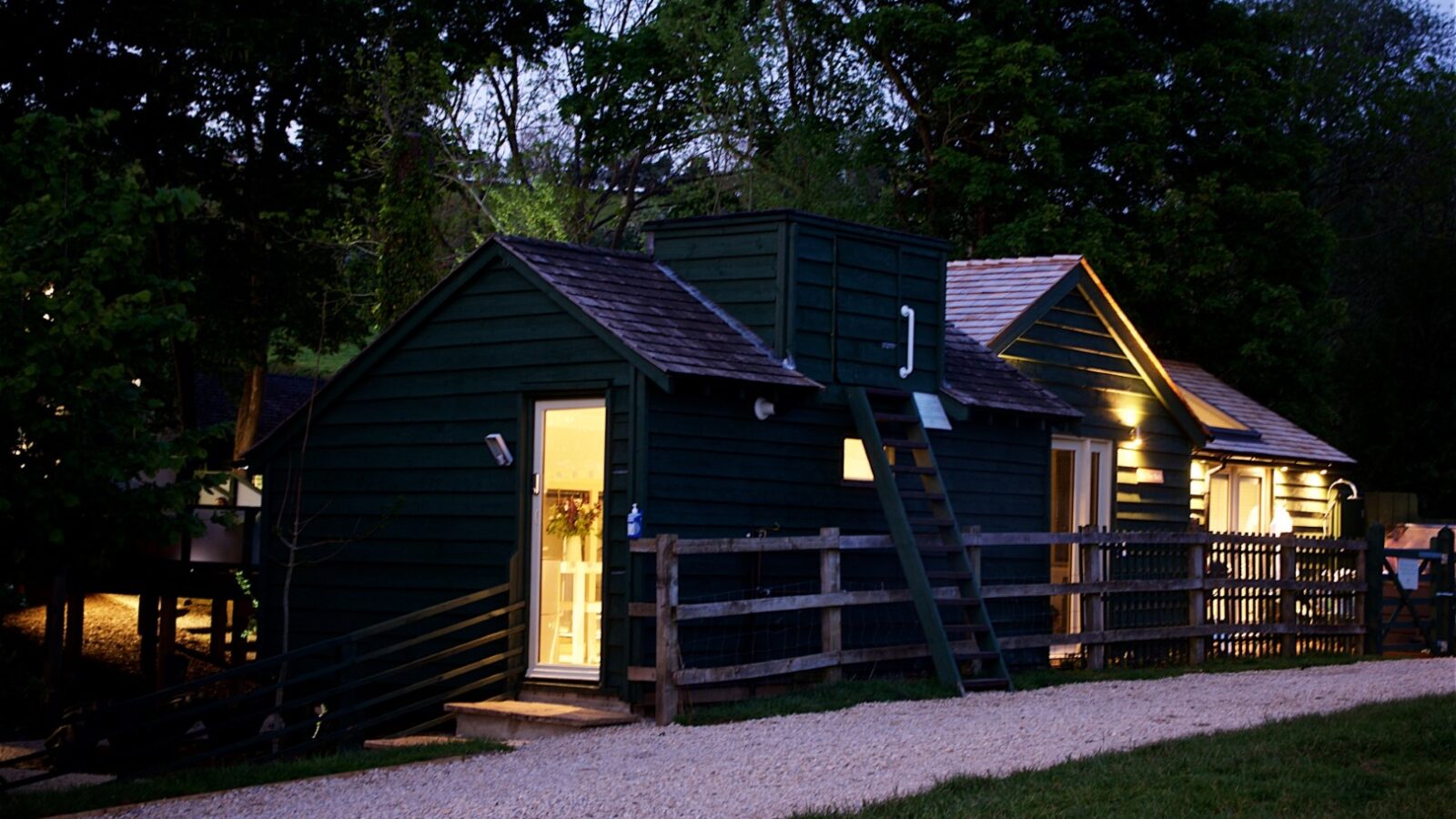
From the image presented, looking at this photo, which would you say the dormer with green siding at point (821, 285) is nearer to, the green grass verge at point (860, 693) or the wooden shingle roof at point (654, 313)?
the wooden shingle roof at point (654, 313)

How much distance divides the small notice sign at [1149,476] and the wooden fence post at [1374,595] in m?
3.19

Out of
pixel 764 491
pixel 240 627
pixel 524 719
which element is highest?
pixel 764 491

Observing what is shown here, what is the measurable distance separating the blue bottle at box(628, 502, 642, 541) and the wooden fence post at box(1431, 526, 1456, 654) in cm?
1064

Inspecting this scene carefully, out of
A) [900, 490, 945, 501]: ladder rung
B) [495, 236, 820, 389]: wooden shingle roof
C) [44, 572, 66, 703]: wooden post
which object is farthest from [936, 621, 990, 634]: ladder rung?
[44, 572, 66, 703]: wooden post

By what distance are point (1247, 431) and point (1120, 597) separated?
26.5 ft

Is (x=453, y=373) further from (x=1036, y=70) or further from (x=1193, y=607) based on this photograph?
(x=1036, y=70)

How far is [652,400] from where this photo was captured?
13352 mm

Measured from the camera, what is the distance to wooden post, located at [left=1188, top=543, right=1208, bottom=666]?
Answer: 17.7m

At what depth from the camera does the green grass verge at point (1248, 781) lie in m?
8.41

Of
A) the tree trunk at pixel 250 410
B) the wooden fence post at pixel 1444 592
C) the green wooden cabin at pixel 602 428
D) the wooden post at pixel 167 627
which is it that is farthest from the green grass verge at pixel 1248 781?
the tree trunk at pixel 250 410

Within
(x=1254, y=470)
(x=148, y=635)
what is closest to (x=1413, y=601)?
(x=1254, y=470)

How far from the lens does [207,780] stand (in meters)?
10.4

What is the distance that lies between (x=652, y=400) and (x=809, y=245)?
2.64m

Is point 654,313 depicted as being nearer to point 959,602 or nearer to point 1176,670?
point 959,602
